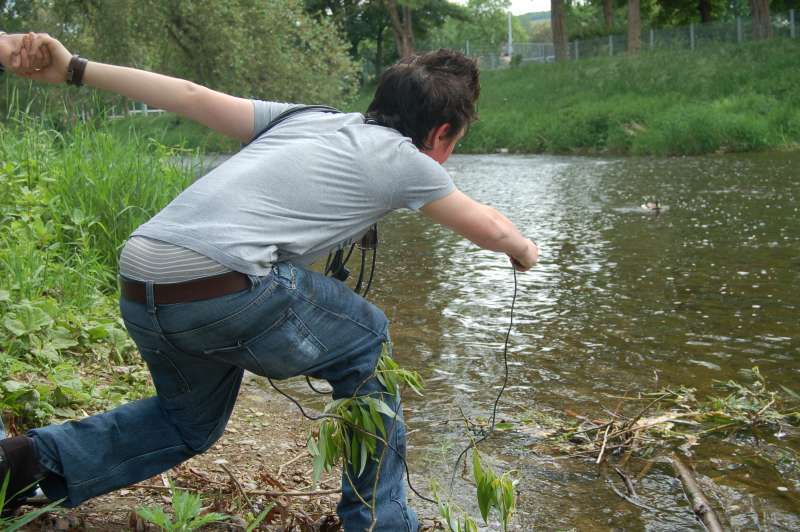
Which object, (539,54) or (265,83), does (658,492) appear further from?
(539,54)

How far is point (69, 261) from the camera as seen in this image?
17.8ft

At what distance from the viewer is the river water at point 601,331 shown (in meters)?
3.80

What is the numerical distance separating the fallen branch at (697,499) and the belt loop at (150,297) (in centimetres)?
211

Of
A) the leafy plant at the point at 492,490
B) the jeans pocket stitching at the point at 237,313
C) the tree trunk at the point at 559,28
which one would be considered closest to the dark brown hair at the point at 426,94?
the jeans pocket stitching at the point at 237,313

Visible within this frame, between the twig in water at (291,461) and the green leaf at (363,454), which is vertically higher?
the green leaf at (363,454)

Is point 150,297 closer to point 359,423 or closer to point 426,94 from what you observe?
point 359,423

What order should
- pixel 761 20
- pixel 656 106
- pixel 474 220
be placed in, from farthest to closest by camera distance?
pixel 761 20 < pixel 656 106 < pixel 474 220

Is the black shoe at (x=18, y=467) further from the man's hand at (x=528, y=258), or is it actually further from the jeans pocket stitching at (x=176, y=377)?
the man's hand at (x=528, y=258)

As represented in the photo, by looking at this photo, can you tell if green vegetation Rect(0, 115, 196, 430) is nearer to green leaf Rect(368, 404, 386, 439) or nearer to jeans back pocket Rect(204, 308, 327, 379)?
jeans back pocket Rect(204, 308, 327, 379)

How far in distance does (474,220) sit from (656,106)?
24.7m

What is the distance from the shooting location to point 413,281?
329 inches

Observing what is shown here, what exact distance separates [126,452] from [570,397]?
2.72 meters

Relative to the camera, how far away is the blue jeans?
246 cm

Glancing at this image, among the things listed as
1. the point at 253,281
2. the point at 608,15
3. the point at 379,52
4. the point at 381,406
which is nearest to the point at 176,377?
the point at 253,281
